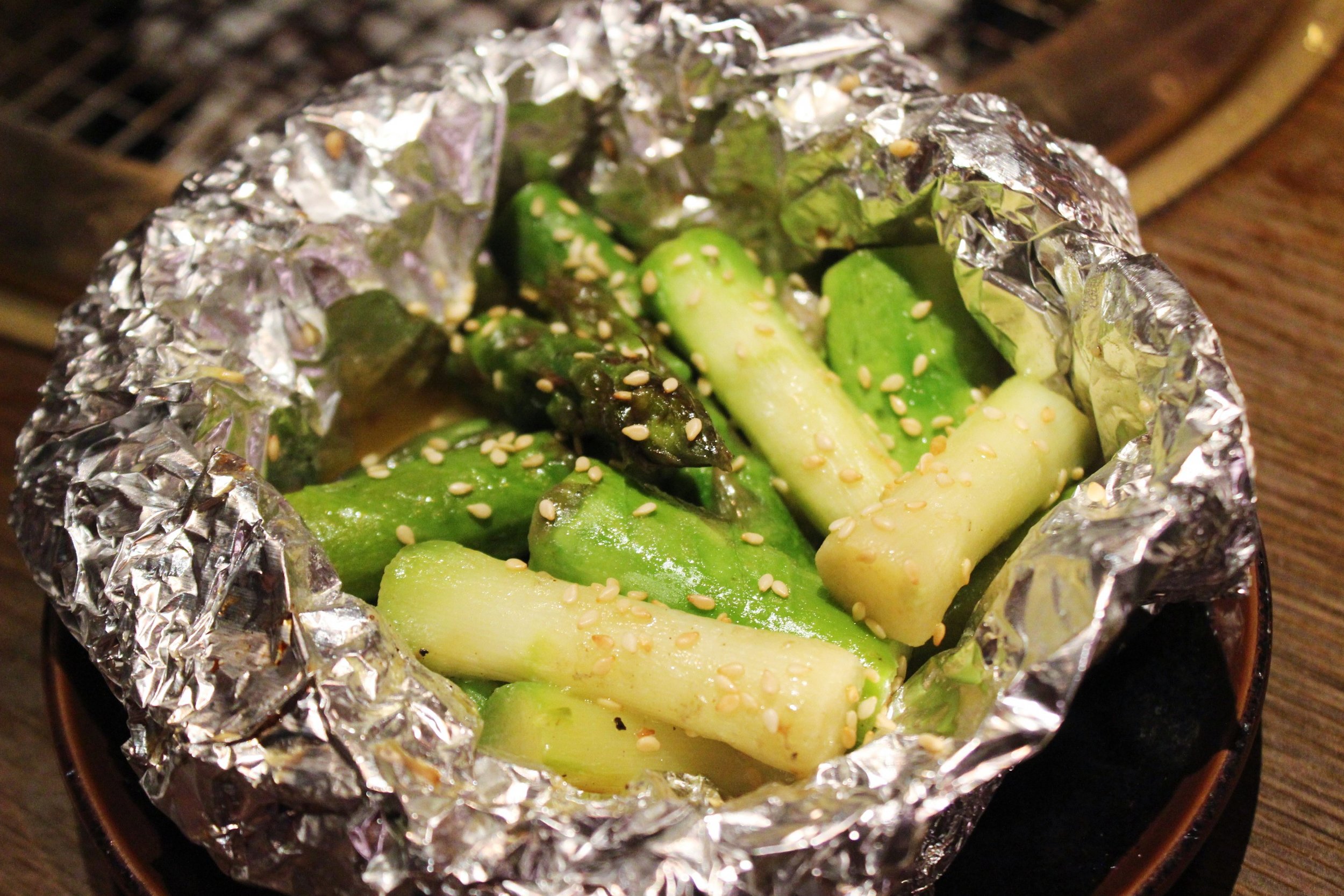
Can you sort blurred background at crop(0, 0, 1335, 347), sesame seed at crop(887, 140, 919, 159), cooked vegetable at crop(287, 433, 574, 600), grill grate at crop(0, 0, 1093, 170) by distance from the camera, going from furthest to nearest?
grill grate at crop(0, 0, 1093, 170), blurred background at crop(0, 0, 1335, 347), sesame seed at crop(887, 140, 919, 159), cooked vegetable at crop(287, 433, 574, 600)

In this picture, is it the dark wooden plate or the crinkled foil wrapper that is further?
the dark wooden plate

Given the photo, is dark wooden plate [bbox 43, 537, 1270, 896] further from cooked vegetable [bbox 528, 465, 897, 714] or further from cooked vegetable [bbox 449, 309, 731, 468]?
cooked vegetable [bbox 449, 309, 731, 468]

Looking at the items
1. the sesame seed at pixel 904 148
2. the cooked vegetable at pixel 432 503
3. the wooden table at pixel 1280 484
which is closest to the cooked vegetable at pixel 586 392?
the cooked vegetable at pixel 432 503

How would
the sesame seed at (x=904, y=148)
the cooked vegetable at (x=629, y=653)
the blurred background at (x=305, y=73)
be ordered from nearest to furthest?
the cooked vegetable at (x=629, y=653), the sesame seed at (x=904, y=148), the blurred background at (x=305, y=73)

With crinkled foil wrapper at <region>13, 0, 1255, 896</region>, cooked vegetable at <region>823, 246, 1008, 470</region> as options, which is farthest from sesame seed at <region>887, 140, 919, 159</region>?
cooked vegetable at <region>823, 246, 1008, 470</region>

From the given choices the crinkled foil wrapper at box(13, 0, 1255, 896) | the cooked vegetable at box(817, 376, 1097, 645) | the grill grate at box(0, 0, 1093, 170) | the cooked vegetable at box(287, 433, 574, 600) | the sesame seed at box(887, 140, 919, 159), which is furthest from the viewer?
the grill grate at box(0, 0, 1093, 170)

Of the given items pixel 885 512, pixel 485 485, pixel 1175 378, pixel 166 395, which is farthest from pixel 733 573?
pixel 166 395

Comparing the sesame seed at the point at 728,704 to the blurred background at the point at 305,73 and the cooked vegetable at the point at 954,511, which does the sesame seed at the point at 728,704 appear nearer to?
the cooked vegetable at the point at 954,511
